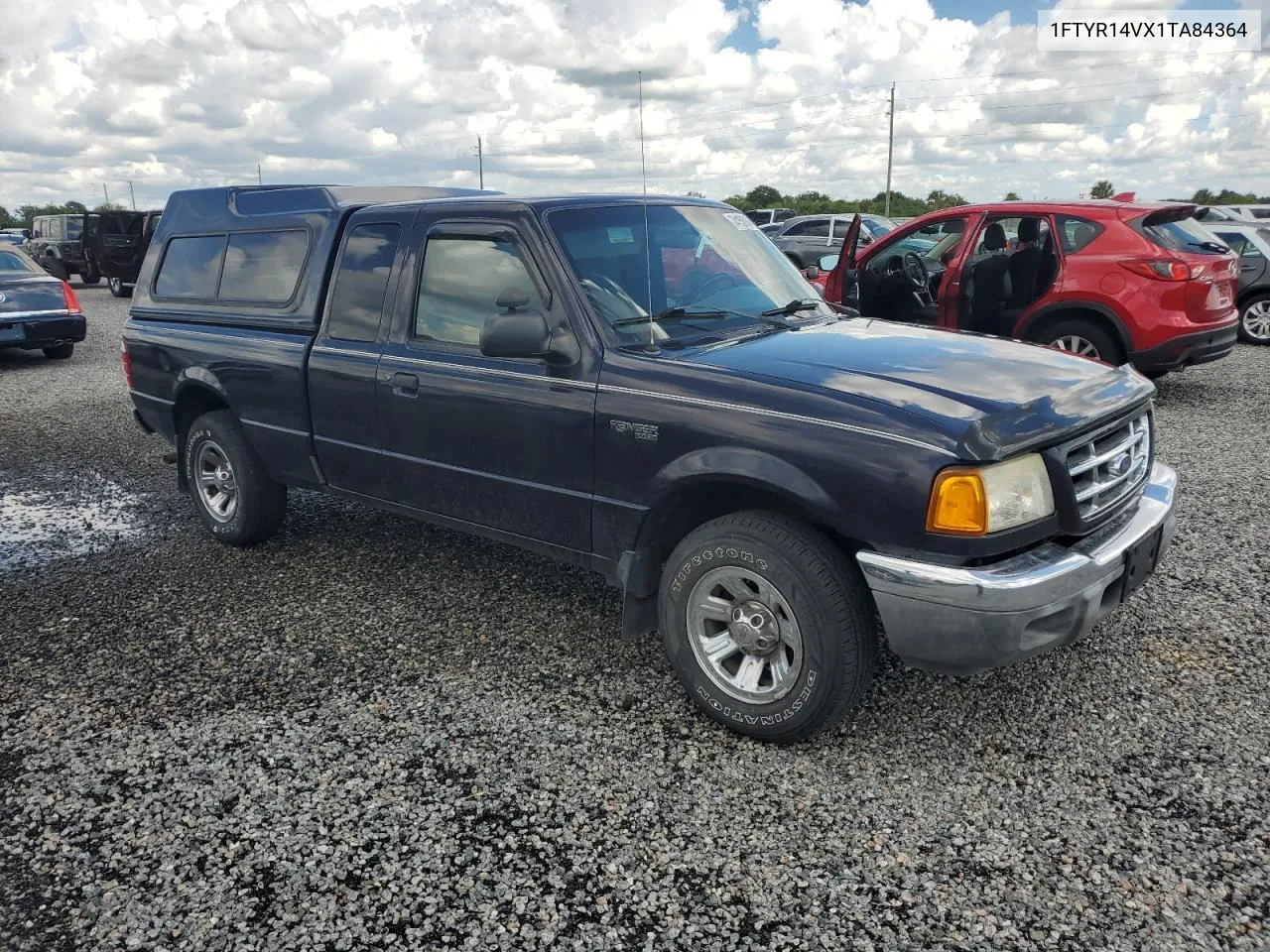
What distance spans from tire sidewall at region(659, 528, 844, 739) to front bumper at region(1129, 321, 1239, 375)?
20.2 ft

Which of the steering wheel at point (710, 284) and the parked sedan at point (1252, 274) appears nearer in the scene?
the steering wheel at point (710, 284)

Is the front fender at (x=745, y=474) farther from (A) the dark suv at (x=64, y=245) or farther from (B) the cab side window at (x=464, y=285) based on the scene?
(A) the dark suv at (x=64, y=245)

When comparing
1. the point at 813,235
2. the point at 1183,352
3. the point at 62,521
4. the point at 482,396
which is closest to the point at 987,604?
the point at 482,396

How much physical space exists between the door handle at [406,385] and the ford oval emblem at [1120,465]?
2707mm

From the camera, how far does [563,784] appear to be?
10.1ft

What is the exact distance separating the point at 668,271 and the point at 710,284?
8.4 inches

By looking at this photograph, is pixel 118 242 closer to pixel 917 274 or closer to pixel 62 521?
pixel 62 521

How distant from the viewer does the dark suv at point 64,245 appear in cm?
2586

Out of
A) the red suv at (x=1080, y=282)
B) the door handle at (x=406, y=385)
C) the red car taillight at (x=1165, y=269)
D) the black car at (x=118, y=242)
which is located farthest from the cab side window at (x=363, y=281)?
the black car at (x=118, y=242)

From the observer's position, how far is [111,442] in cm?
826

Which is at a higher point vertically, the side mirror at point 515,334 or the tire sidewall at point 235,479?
the side mirror at point 515,334

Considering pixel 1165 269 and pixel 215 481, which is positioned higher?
pixel 1165 269

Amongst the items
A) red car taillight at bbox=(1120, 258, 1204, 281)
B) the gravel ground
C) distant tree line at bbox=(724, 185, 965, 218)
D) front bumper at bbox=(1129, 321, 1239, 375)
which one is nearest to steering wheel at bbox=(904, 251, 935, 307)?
red car taillight at bbox=(1120, 258, 1204, 281)

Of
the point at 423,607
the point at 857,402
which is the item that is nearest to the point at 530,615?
the point at 423,607
